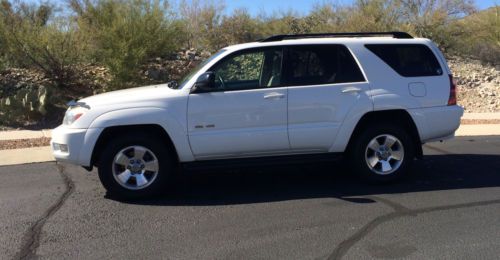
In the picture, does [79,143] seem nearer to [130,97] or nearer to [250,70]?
[130,97]

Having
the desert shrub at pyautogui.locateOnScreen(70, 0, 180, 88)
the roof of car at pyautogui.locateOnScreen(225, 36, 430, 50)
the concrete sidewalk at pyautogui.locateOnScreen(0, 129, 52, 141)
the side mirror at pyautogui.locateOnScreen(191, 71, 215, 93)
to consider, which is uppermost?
the desert shrub at pyautogui.locateOnScreen(70, 0, 180, 88)

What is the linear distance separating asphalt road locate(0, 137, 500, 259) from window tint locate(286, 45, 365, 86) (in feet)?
4.50

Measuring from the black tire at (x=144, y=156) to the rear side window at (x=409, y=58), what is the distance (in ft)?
9.64

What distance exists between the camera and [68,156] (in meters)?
6.34

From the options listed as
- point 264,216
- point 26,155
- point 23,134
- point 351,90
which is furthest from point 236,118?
point 23,134

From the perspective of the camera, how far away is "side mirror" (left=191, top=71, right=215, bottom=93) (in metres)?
6.43

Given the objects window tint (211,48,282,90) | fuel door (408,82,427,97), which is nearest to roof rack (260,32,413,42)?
window tint (211,48,282,90)

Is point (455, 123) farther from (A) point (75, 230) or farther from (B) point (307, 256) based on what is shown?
(A) point (75, 230)

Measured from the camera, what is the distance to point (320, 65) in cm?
688

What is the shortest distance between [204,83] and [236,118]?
56 cm

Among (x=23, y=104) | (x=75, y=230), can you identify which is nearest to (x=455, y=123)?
(x=75, y=230)

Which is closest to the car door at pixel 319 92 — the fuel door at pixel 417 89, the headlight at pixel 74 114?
the fuel door at pixel 417 89

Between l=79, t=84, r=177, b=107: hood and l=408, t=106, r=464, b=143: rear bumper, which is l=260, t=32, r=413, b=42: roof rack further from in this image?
l=79, t=84, r=177, b=107: hood

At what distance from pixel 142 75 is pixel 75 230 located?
33.1 ft
